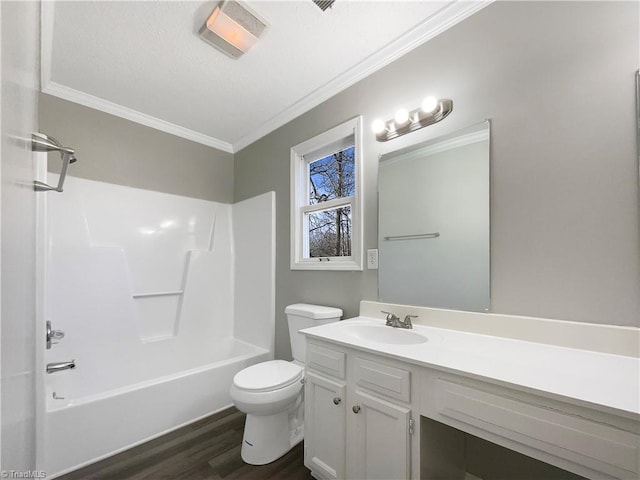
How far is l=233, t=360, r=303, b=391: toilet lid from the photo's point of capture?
1592mm

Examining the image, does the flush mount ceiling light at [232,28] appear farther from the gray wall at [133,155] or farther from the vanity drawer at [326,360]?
the vanity drawer at [326,360]

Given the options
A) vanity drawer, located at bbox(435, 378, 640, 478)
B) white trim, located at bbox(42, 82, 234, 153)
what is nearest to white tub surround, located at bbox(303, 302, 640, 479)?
vanity drawer, located at bbox(435, 378, 640, 478)

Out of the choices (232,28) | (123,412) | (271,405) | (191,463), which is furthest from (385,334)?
(232,28)

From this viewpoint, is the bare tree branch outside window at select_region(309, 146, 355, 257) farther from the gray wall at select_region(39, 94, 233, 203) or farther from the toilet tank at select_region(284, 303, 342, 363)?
the gray wall at select_region(39, 94, 233, 203)

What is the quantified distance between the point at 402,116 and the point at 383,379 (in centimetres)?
141

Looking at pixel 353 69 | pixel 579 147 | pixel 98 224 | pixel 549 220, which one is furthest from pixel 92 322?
pixel 579 147

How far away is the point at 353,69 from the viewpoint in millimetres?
1897

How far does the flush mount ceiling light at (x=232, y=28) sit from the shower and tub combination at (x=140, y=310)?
115cm

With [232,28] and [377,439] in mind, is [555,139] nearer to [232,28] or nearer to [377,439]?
[377,439]

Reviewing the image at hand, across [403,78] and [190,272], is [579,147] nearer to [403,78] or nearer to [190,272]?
[403,78]

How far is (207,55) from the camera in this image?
69.7 inches

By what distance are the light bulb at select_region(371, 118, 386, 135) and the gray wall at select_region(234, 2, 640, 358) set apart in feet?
0.75

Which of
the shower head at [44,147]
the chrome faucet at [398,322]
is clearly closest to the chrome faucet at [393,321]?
the chrome faucet at [398,322]

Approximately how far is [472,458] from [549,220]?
3.85 feet
